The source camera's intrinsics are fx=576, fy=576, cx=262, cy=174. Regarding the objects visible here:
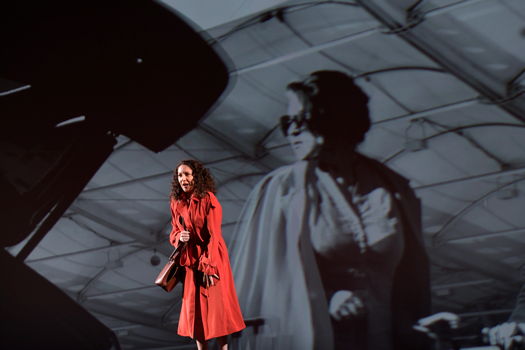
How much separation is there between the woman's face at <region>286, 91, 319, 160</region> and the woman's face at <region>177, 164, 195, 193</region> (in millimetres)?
2429

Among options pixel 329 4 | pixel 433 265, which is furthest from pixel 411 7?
pixel 433 265

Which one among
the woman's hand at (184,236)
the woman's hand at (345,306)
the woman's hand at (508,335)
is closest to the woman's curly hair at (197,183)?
the woman's hand at (184,236)

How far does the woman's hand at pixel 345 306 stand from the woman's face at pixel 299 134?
4.27 feet

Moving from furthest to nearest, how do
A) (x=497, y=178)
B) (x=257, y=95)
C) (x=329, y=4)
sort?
(x=257, y=95)
(x=329, y=4)
(x=497, y=178)

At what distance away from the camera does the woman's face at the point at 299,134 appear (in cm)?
530

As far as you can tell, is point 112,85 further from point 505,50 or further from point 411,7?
point 505,50

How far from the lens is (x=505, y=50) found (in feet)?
15.8

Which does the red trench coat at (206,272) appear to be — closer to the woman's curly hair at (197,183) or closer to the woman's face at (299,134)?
the woman's curly hair at (197,183)

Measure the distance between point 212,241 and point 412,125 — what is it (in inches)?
111

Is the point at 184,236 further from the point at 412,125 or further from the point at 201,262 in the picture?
the point at 412,125

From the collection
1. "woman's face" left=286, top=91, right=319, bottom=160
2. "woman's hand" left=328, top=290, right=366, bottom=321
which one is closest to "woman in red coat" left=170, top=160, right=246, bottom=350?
"woman's hand" left=328, top=290, right=366, bottom=321

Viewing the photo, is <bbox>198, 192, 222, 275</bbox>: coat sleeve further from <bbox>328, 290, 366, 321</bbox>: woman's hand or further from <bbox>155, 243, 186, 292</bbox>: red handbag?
<bbox>328, 290, 366, 321</bbox>: woman's hand

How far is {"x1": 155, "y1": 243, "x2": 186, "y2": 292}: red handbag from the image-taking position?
277 cm

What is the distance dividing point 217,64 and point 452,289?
293 cm
